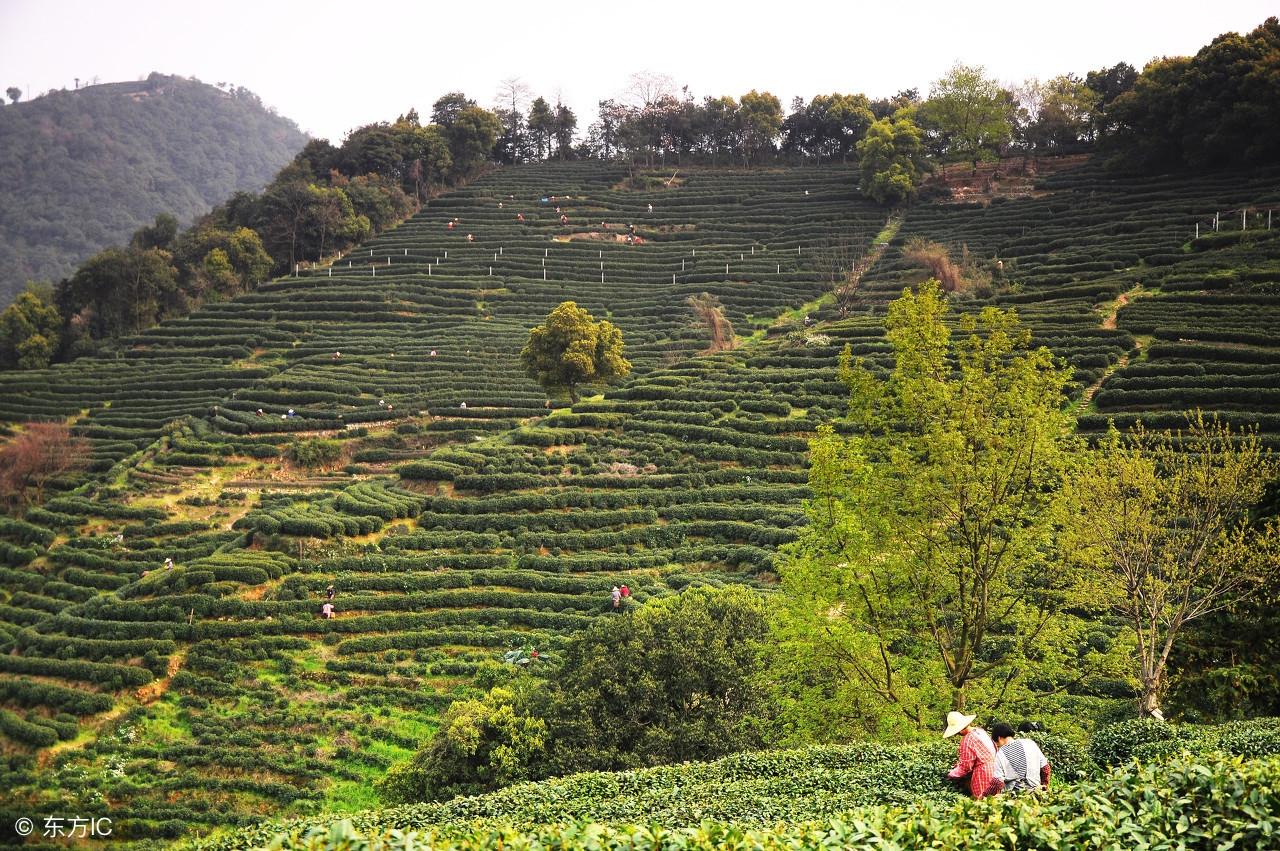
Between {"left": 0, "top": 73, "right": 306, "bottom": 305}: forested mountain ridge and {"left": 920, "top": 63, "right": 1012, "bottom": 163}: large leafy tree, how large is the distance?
9739 cm

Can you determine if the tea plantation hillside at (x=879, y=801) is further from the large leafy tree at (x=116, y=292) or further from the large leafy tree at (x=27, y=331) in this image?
the large leafy tree at (x=116, y=292)

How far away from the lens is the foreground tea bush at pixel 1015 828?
339 inches

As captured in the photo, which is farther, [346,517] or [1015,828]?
[346,517]

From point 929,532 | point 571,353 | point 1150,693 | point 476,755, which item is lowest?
point 476,755

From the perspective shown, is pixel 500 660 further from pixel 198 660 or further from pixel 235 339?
pixel 235 339

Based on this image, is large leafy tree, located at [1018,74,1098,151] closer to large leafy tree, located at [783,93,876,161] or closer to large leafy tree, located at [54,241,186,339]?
large leafy tree, located at [783,93,876,161]

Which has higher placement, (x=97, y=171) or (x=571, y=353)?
(x=97, y=171)

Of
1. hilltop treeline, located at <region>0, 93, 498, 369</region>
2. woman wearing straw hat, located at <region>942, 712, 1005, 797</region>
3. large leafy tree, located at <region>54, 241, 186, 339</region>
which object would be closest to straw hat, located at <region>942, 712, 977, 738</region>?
woman wearing straw hat, located at <region>942, 712, 1005, 797</region>

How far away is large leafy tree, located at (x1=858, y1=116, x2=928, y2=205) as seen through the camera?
246 ft

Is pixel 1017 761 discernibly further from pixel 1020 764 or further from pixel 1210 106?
pixel 1210 106

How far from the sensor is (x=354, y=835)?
26.3ft

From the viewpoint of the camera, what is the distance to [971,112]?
77500 mm

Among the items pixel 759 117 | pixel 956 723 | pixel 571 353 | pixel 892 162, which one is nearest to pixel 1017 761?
pixel 956 723

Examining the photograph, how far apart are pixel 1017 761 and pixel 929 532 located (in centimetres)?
659
